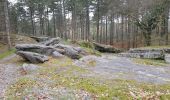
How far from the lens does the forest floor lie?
10484 millimetres

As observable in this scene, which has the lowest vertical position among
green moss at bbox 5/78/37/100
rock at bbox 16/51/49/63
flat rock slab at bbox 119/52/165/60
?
flat rock slab at bbox 119/52/165/60

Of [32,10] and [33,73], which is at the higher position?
[32,10]

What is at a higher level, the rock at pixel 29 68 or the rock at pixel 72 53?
the rock at pixel 72 53

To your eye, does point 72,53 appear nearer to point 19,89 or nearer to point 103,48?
point 19,89

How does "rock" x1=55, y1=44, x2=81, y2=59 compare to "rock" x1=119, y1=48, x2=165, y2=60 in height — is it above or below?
above

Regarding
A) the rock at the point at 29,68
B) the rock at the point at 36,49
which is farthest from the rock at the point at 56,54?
the rock at the point at 29,68

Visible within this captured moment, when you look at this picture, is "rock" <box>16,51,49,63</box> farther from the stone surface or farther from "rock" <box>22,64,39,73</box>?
the stone surface

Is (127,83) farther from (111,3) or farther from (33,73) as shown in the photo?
(111,3)

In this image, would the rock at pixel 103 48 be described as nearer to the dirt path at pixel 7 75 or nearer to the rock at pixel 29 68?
the dirt path at pixel 7 75

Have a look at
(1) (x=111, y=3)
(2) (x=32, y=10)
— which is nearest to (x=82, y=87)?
(1) (x=111, y=3)

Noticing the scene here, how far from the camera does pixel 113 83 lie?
1212 cm

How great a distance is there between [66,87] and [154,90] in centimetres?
424

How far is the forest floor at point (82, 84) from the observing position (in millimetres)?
10484

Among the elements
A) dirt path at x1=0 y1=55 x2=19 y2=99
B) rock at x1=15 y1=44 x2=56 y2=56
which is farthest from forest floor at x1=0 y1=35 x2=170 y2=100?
rock at x1=15 y1=44 x2=56 y2=56
